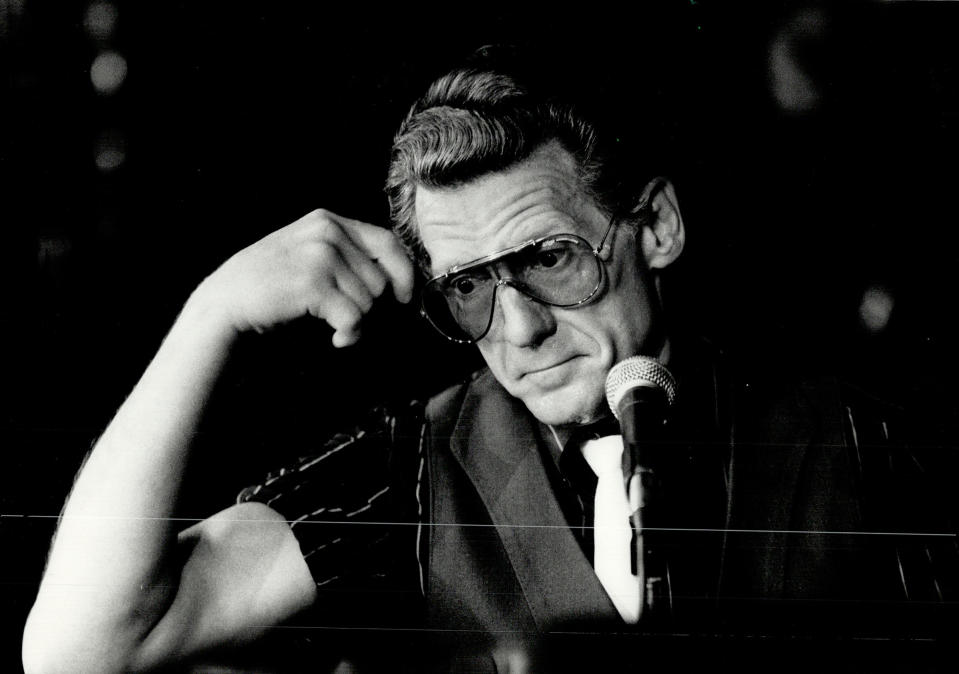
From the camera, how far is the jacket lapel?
1.03 metres

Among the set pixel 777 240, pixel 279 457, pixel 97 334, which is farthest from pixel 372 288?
pixel 777 240

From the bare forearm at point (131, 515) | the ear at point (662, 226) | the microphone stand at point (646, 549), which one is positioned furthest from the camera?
the ear at point (662, 226)

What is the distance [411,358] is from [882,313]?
25.3 inches

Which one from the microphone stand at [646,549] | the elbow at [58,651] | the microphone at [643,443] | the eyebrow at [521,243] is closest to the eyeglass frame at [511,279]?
the eyebrow at [521,243]

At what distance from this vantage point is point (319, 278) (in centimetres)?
103

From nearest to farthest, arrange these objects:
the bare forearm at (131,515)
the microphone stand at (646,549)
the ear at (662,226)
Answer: the microphone stand at (646,549), the bare forearm at (131,515), the ear at (662,226)

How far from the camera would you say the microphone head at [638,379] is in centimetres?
80

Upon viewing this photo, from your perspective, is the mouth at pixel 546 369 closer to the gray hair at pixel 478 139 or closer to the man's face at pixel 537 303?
the man's face at pixel 537 303

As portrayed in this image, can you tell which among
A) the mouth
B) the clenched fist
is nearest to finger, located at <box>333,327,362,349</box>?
the clenched fist

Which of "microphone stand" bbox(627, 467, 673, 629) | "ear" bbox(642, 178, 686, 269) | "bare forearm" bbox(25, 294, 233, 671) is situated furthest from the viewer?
"ear" bbox(642, 178, 686, 269)

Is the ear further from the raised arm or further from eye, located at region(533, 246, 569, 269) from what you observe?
the raised arm

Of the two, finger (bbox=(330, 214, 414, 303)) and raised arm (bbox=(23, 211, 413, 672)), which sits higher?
finger (bbox=(330, 214, 414, 303))

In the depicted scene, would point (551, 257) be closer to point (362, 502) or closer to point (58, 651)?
point (362, 502)

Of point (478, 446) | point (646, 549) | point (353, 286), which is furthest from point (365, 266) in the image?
point (646, 549)
